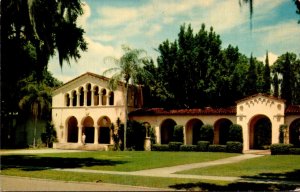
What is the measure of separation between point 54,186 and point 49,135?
37.7 metres

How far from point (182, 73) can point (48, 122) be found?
60.2ft

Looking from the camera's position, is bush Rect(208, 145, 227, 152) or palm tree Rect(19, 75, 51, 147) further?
palm tree Rect(19, 75, 51, 147)

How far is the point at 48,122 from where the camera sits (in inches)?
2035

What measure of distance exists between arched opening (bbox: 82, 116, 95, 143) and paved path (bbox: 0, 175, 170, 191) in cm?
3488

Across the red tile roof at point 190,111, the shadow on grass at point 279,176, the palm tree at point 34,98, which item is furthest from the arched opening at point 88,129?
the shadow on grass at point 279,176

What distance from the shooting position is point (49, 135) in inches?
2024

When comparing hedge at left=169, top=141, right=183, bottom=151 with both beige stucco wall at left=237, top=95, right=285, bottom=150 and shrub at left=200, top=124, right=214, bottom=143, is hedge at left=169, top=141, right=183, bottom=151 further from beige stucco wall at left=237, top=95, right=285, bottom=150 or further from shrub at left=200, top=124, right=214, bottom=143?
beige stucco wall at left=237, top=95, right=285, bottom=150

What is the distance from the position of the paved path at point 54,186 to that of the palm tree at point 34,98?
33275 mm

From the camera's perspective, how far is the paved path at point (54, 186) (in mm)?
14312

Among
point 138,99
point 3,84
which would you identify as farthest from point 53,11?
point 138,99

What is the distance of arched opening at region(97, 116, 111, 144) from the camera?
164 feet

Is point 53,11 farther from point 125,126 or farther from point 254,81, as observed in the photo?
point 254,81

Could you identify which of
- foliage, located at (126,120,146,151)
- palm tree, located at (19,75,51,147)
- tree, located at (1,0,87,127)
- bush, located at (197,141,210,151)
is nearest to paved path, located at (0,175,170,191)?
tree, located at (1,0,87,127)

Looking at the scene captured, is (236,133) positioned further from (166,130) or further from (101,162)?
(101,162)
